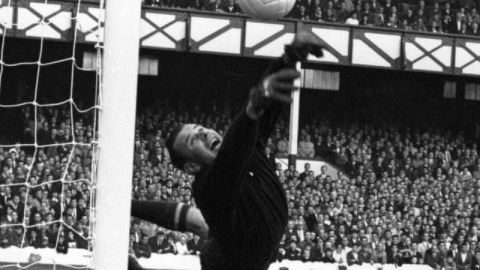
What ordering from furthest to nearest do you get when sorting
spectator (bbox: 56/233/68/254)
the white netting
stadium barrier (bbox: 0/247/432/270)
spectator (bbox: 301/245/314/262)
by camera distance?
spectator (bbox: 301/245/314/262), spectator (bbox: 56/233/68/254), stadium barrier (bbox: 0/247/432/270), the white netting

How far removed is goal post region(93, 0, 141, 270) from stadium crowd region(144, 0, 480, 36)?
1719cm

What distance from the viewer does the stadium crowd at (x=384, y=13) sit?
2200cm

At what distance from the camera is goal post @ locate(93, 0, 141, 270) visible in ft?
14.5

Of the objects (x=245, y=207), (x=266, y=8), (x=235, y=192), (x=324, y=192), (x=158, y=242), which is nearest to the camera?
(x=235, y=192)

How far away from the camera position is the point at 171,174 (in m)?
17.4

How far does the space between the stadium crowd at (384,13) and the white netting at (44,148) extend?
8.43 ft

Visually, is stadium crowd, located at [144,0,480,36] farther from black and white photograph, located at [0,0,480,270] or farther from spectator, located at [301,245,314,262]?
spectator, located at [301,245,314,262]

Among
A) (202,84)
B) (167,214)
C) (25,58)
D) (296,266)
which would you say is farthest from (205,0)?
(167,214)

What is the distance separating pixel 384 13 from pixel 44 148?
9529 millimetres

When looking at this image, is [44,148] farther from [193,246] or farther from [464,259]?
[464,259]

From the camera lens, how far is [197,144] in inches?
135

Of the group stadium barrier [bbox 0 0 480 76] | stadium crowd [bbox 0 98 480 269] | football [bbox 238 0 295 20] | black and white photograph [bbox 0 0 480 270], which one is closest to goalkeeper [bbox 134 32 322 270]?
black and white photograph [bbox 0 0 480 270]

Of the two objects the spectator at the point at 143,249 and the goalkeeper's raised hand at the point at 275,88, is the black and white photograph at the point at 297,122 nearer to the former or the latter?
the spectator at the point at 143,249

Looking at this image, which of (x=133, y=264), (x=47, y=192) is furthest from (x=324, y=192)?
(x=133, y=264)
